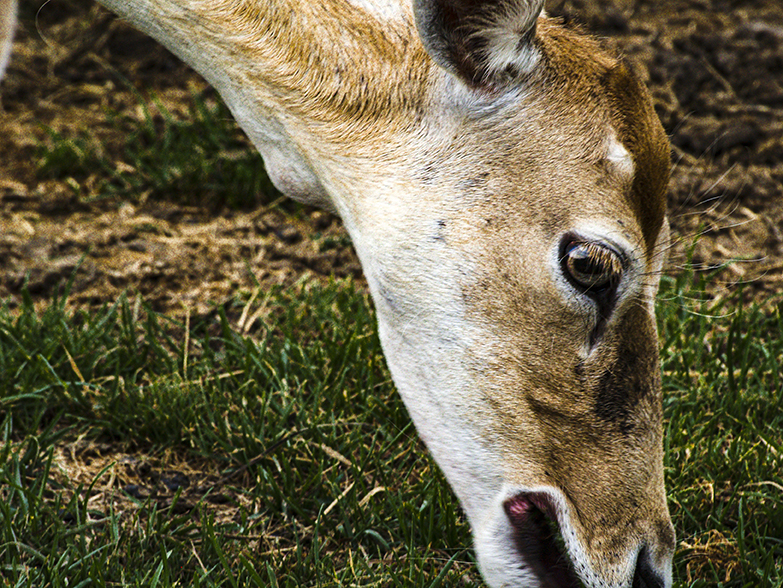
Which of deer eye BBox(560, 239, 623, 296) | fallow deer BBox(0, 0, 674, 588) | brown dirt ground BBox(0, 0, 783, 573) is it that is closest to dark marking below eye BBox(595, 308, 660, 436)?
fallow deer BBox(0, 0, 674, 588)

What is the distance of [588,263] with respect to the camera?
2432 mm

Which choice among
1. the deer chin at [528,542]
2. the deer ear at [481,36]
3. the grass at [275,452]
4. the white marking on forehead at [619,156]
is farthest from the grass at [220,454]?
the deer ear at [481,36]

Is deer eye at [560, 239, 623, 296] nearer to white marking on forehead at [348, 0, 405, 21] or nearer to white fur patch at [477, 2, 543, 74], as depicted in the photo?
white fur patch at [477, 2, 543, 74]

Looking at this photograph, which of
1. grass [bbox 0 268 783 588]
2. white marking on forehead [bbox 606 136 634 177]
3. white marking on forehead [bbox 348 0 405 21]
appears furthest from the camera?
grass [bbox 0 268 783 588]

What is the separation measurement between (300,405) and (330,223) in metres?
1.59

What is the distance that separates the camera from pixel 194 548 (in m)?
2.83

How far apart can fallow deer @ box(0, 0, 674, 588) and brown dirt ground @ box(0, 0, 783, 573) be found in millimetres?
553

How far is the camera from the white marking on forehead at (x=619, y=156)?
98.7 inches

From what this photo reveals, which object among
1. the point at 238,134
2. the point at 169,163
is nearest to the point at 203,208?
the point at 169,163

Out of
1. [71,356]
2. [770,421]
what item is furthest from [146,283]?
[770,421]

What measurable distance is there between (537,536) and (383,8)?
162 cm

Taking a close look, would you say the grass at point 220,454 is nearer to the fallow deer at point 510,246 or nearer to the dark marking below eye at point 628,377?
the fallow deer at point 510,246

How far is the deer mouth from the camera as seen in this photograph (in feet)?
8.08

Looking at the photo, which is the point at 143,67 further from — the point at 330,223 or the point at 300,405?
the point at 300,405
